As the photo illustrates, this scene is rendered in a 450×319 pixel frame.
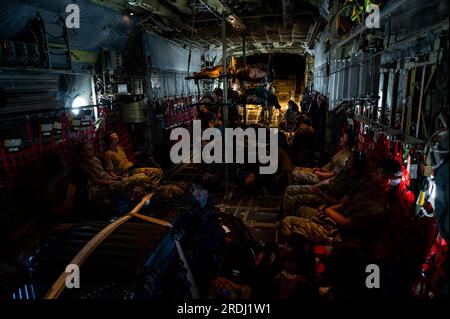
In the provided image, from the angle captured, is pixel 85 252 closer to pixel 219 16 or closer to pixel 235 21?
pixel 219 16

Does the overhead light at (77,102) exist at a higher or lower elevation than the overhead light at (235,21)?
lower

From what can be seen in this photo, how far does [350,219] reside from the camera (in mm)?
3729

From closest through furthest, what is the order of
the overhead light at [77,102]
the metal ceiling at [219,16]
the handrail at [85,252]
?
1. the handrail at [85,252]
2. the overhead light at [77,102]
3. the metal ceiling at [219,16]

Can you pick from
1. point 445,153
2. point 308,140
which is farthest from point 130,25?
point 445,153

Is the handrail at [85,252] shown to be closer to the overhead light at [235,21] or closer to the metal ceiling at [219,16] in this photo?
the metal ceiling at [219,16]

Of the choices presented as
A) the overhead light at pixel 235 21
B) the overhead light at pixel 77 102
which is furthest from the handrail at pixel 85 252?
the overhead light at pixel 235 21

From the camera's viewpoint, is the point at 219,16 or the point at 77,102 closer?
the point at 77,102

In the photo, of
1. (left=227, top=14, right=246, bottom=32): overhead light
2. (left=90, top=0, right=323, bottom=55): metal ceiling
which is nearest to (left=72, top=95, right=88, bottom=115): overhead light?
(left=90, top=0, right=323, bottom=55): metal ceiling

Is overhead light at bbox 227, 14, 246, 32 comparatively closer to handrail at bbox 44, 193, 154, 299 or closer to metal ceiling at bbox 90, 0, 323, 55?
metal ceiling at bbox 90, 0, 323, 55

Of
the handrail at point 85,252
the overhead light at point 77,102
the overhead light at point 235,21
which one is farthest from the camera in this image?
the overhead light at point 235,21

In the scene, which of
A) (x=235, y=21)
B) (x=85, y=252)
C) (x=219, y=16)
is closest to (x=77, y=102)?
(x=219, y=16)

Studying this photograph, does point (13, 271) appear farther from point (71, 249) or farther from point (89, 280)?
point (89, 280)

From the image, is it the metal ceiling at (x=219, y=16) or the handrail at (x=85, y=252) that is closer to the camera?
the handrail at (x=85, y=252)

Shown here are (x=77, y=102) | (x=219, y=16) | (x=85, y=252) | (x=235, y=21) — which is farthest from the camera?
(x=235, y=21)
